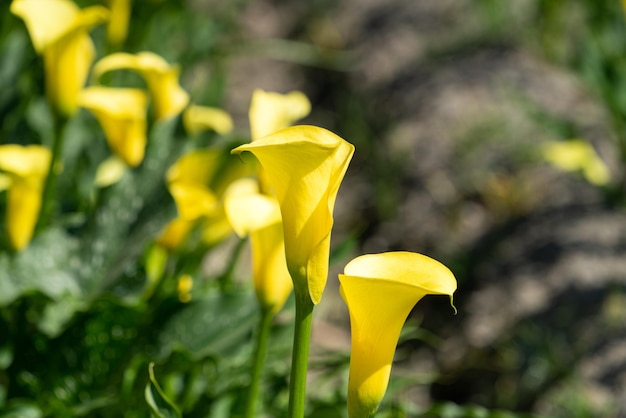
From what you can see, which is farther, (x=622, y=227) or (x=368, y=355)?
(x=622, y=227)

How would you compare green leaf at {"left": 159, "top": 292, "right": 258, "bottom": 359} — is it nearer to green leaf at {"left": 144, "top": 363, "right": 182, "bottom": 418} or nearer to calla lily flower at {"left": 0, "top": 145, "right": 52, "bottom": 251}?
calla lily flower at {"left": 0, "top": 145, "right": 52, "bottom": 251}

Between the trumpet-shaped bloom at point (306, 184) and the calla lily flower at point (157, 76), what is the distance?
50 centimetres

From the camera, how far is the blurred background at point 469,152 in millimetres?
1887

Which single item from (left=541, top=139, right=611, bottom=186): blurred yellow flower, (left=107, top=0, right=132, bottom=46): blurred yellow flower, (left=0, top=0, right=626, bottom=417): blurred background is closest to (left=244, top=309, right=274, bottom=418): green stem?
(left=0, top=0, right=626, bottom=417): blurred background

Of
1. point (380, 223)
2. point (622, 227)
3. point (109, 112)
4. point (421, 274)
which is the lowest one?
point (380, 223)

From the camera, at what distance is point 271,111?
3.28ft

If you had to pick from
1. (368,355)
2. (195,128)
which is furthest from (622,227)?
(368,355)

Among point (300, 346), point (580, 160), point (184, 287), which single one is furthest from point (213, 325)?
point (580, 160)

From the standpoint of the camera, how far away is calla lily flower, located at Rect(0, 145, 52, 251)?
1.08 metres

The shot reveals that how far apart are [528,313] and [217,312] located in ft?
3.58

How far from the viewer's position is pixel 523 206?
2.38m

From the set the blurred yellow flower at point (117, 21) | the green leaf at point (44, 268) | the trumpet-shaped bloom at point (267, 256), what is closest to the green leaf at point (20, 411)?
the green leaf at point (44, 268)

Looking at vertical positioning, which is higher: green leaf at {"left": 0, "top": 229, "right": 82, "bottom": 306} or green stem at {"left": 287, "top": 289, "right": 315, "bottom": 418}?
green stem at {"left": 287, "top": 289, "right": 315, "bottom": 418}

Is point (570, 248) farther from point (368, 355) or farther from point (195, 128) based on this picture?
point (368, 355)
